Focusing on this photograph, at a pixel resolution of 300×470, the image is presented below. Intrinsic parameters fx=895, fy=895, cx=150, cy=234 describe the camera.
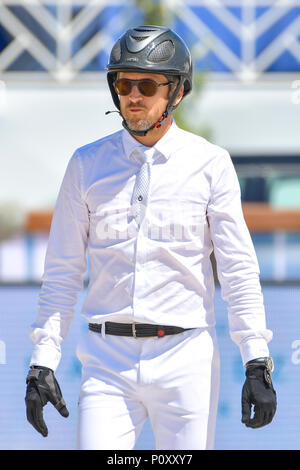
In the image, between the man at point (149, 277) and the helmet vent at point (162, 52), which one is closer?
the man at point (149, 277)

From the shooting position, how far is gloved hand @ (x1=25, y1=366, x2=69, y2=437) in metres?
2.34

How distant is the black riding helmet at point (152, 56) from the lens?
8.10ft

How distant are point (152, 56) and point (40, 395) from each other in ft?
3.20

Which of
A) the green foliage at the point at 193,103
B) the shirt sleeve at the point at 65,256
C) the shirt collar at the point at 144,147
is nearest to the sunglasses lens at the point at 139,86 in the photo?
the shirt collar at the point at 144,147

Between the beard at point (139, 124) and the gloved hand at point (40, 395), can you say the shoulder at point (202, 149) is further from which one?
the gloved hand at point (40, 395)

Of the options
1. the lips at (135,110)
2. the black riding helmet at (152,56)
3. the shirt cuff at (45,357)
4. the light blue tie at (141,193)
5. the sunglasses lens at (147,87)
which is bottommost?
the shirt cuff at (45,357)

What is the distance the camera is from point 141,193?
243 cm

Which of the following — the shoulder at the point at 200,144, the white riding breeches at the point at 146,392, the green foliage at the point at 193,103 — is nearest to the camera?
the white riding breeches at the point at 146,392
